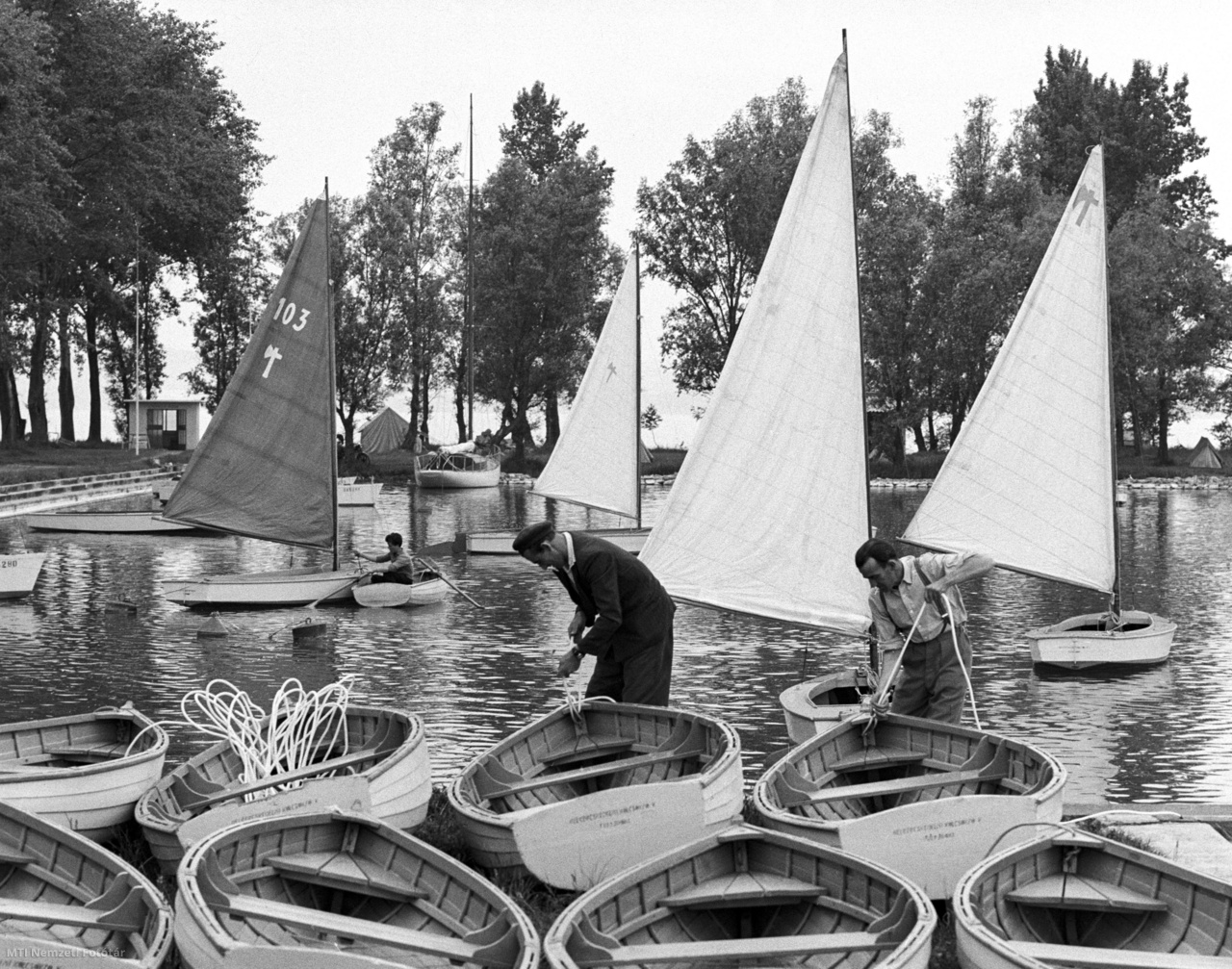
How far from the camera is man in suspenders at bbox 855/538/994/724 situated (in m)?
12.3

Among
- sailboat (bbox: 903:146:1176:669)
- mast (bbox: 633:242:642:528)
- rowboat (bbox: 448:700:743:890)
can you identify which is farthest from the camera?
mast (bbox: 633:242:642:528)

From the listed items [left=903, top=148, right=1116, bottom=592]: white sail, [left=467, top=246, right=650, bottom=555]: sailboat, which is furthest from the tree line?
[left=903, top=148, right=1116, bottom=592]: white sail

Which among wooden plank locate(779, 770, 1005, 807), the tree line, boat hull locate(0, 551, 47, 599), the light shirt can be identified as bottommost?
boat hull locate(0, 551, 47, 599)

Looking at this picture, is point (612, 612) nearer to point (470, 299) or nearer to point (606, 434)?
point (606, 434)

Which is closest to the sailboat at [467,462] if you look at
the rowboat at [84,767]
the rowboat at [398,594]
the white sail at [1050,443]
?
the rowboat at [398,594]

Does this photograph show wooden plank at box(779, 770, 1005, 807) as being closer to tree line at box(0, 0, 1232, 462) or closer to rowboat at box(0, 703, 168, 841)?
rowboat at box(0, 703, 168, 841)

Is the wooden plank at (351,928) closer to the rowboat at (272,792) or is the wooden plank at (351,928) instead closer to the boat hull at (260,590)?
the rowboat at (272,792)

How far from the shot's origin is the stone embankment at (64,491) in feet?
171

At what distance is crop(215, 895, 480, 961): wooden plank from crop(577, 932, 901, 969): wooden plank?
0.80 m

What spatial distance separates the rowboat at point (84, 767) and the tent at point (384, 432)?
89709mm

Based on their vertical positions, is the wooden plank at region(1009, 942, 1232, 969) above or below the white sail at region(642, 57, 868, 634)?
below

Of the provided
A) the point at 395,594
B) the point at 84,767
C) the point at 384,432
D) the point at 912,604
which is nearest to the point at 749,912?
the point at 912,604

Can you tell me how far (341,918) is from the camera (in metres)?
8.61

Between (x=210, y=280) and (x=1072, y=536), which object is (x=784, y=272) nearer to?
(x=1072, y=536)
